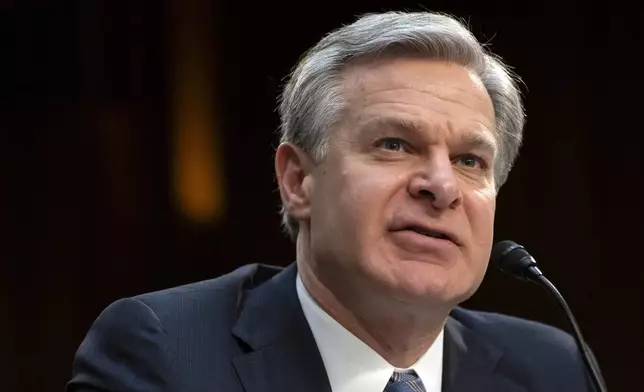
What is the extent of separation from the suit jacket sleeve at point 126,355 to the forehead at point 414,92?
525 millimetres

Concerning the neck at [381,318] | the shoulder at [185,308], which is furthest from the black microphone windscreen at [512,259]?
the shoulder at [185,308]

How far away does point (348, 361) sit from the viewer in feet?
5.44

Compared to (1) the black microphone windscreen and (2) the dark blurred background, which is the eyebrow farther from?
(2) the dark blurred background

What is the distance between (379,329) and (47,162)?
141 cm

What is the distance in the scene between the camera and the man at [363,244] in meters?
1.54

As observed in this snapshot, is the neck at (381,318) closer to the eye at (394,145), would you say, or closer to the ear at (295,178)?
the ear at (295,178)

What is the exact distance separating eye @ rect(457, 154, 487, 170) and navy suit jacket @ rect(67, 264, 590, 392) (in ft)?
1.30

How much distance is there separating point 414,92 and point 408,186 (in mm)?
180

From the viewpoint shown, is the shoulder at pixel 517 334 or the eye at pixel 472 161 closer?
the eye at pixel 472 161

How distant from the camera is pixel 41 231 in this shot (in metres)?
2.68

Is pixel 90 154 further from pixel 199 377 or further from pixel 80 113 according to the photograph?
pixel 199 377

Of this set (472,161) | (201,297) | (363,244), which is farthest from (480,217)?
(201,297)

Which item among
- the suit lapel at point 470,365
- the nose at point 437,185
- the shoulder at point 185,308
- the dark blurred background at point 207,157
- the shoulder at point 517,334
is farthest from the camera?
the dark blurred background at point 207,157

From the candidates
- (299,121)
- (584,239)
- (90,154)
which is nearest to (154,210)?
(90,154)
